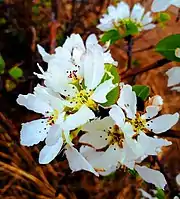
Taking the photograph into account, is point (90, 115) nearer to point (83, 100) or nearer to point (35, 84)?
point (83, 100)

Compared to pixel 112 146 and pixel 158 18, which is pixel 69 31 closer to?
pixel 158 18

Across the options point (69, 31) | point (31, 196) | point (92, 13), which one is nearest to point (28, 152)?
point (31, 196)

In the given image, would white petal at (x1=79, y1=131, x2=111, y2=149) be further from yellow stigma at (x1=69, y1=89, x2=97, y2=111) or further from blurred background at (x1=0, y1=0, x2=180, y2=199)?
blurred background at (x1=0, y1=0, x2=180, y2=199)

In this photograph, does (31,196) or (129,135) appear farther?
(31,196)

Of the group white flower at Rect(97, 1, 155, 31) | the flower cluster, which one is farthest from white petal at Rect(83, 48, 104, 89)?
white flower at Rect(97, 1, 155, 31)

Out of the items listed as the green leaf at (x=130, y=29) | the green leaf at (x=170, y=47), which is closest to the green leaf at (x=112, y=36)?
the green leaf at (x=130, y=29)

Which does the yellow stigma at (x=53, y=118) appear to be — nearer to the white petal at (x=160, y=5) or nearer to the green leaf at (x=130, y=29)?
the white petal at (x=160, y=5)
